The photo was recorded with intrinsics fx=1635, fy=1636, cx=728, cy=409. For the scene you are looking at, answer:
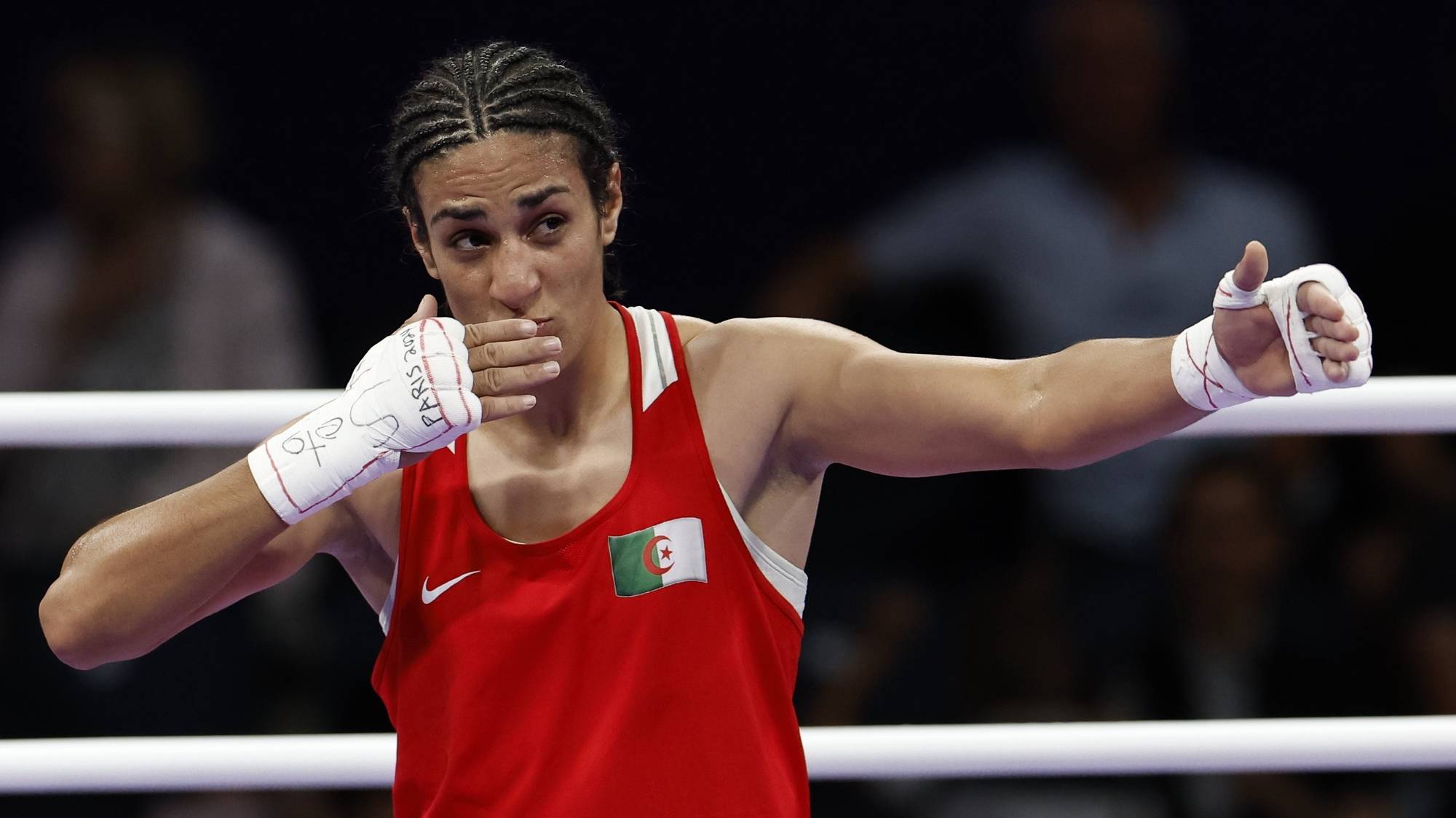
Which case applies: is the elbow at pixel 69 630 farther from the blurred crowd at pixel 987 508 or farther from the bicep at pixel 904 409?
the blurred crowd at pixel 987 508

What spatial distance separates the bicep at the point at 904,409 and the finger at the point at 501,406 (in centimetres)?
33

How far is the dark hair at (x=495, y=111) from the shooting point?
→ 1786 millimetres

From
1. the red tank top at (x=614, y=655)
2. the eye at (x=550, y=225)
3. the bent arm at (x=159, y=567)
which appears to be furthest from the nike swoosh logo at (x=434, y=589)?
the eye at (x=550, y=225)

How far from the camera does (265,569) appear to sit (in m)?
1.83

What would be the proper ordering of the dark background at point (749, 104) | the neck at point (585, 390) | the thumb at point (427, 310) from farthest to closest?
the dark background at point (749, 104)
the neck at point (585, 390)
the thumb at point (427, 310)

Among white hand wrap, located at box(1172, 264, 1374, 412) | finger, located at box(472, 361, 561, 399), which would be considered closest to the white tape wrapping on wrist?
white hand wrap, located at box(1172, 264, 1374, 412)

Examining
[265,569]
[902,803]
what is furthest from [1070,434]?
[902,803]

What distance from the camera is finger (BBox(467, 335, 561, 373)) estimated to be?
167cm

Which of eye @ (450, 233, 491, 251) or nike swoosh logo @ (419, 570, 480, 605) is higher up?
eye @ (450, 233, 491, 251)

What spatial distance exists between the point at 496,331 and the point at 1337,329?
81 centimetres

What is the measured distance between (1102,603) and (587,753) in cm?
218

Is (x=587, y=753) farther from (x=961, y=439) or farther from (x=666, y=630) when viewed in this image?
(x=961, y=439)

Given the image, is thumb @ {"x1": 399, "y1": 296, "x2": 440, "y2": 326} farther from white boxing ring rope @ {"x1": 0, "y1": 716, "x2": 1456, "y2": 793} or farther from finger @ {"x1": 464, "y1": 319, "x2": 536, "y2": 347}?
white boxing ring rope @ {"x1": 0, "y1": 716, "x2": 1456, "y2": 793}

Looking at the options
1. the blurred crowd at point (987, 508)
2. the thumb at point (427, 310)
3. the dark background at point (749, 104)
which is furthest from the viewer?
the dark background at point (749, 104)
